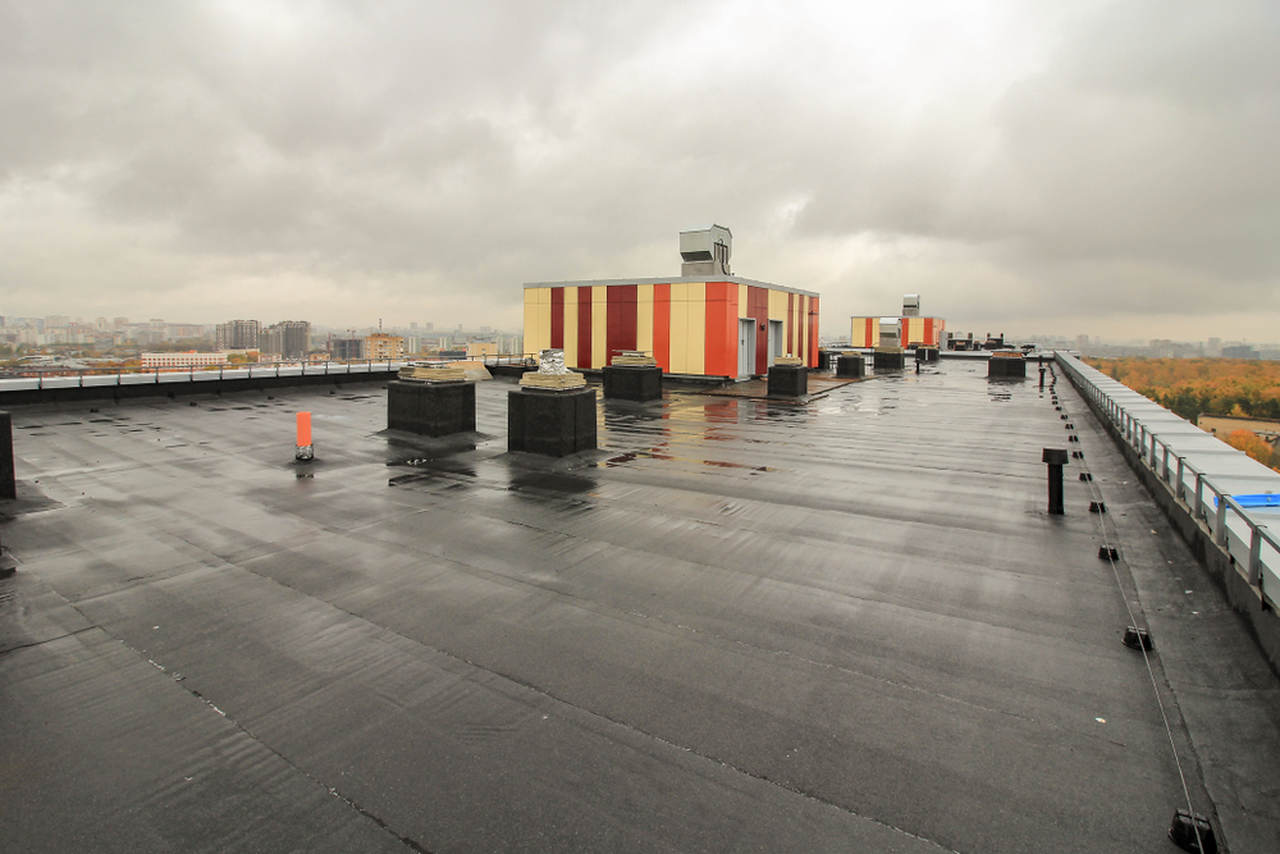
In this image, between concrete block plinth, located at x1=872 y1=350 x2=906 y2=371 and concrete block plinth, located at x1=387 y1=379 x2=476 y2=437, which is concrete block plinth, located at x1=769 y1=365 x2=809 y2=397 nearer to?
concrete block plinth, located at x1=387 y1=379 x2=476 y2=437

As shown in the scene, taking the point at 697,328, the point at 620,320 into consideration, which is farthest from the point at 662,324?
the point at 620,320

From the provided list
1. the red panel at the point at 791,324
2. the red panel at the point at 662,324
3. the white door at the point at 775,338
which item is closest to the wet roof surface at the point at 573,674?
the red panel at the point at 662,324

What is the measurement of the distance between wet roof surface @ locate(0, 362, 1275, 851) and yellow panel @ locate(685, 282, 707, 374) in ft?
72.7

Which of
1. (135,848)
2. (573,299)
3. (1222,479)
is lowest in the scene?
(135,848)

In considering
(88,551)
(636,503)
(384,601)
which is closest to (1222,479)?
(636,503)

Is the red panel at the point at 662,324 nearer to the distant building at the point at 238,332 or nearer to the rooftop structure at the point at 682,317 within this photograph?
the rooftop structure at the point at 682,317

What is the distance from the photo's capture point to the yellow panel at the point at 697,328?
33.2m

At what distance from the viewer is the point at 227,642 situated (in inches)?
230

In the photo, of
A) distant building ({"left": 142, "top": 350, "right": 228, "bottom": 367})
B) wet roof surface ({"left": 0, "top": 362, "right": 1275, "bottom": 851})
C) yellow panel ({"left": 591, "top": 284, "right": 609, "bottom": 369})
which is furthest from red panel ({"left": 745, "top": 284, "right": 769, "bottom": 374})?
wet roof surface ({"left": 0, "top": 362, "right": 1275, "bottom": 851})

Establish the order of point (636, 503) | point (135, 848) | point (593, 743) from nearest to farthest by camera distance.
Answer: point (135, 848) < point (593, 743) < point (636, 503)

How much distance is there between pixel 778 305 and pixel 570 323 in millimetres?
11877

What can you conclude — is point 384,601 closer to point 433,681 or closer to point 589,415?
point 433,681

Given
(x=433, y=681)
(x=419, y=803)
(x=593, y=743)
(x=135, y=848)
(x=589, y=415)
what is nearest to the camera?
(x=135, y=848)

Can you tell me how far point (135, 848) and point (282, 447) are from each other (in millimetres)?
13349
